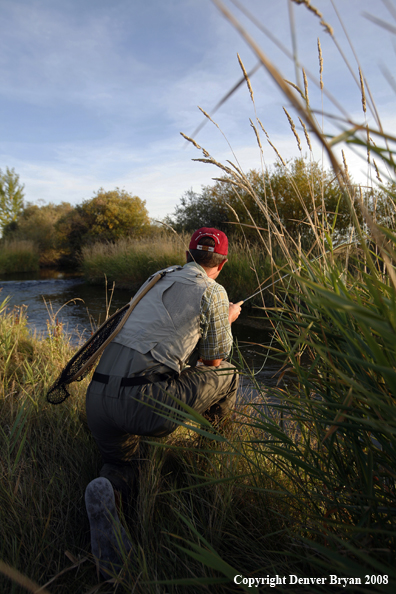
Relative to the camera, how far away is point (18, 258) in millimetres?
21875

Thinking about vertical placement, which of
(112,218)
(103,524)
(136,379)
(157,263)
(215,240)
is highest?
(112,218)

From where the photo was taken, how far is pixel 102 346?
1.90 metres

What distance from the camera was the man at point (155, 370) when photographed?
1744mm

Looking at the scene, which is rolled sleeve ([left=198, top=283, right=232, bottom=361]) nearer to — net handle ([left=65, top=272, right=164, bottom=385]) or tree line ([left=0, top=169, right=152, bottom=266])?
net handle ([left=65, top=272, right=164, bottom=385])

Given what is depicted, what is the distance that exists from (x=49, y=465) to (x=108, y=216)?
22155 millimetres

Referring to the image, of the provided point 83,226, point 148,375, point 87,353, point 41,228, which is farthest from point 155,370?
point 41,228

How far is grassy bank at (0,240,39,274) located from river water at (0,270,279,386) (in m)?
7.09

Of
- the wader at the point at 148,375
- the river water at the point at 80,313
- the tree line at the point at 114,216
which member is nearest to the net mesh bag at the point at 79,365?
the wader at the point at 148,375

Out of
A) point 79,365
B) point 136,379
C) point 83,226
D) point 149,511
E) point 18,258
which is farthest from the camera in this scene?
point 83,226

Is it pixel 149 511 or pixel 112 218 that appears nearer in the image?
pixel 149 511

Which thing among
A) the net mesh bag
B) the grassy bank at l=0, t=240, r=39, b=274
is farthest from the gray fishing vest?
the grassy bank at l=0, t=240, r=39, b=274

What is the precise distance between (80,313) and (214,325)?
749 cm

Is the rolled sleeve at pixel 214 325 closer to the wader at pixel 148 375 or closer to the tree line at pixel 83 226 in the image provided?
the wader at pixel 148 375

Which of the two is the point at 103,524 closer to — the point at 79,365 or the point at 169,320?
the point at 79,365
